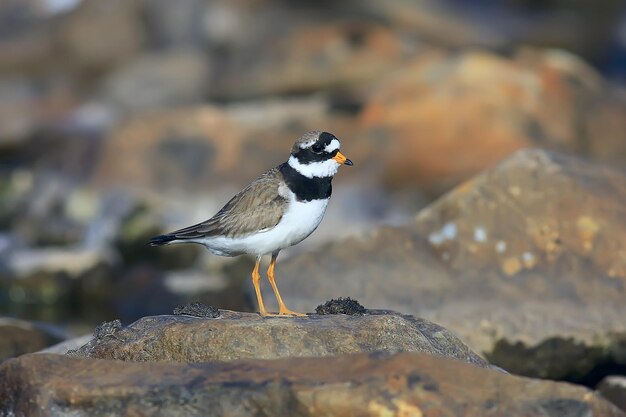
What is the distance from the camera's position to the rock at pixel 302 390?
668 centimetres

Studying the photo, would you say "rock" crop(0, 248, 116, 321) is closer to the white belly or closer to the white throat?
the white belly

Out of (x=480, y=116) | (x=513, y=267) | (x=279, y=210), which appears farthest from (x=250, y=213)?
(x=480, y=116)

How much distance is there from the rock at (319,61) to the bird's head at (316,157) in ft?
40.3

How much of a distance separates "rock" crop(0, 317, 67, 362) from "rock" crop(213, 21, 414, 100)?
36.5ft

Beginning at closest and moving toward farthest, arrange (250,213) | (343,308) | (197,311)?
1. (197,311)
2. (343,308)
3. (250,213)

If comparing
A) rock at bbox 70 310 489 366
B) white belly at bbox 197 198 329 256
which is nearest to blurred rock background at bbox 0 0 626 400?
white belly at bbox 197 198 329 256

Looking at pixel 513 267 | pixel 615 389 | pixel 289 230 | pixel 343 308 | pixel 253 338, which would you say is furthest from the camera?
pixel 513 267

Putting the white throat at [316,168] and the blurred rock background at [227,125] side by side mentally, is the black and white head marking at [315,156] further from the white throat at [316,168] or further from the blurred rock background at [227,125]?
the blurred rock background at [227,125]

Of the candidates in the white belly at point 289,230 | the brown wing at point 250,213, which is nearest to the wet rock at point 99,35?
the brown wing at point 250,213

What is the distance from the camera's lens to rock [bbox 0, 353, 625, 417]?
668 centimetres

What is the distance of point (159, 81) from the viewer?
25406 millimetres

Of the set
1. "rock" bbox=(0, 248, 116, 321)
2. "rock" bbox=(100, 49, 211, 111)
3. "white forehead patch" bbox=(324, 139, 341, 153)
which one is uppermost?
"white forehead patch" bbox=(324, 139, 341, 153)

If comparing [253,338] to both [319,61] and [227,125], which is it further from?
[319,61]

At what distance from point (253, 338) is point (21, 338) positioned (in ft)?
16.7
